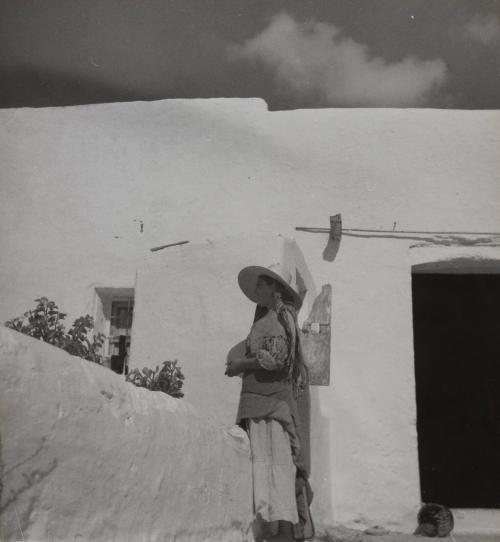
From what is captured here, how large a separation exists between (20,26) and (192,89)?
2.38 meters

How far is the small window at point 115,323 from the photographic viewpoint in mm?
7523

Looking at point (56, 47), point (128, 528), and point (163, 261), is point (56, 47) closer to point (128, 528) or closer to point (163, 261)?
point (163, 261)

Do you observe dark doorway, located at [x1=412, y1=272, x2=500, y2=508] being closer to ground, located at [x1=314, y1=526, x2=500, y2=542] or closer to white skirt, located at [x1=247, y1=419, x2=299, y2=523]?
ground, located at [x1=314, y1=526, x2=500, y2=542]

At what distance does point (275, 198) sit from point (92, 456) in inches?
201

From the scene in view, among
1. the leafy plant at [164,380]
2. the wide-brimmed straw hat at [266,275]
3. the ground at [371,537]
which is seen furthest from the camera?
the ground at [371,537]

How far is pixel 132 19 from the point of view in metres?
6.27

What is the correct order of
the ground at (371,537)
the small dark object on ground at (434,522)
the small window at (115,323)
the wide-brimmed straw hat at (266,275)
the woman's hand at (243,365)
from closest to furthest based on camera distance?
the woman's hand at (243,365)
the wide-brimmed straw hat at (266,275)
the ground at (371,537)
the small dark object on ground at (434,522)
the small window at (115,323)

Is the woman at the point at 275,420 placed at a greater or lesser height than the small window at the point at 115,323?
lesser

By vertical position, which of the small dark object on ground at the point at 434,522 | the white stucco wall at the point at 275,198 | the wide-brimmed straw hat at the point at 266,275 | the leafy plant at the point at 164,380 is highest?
the white stucco wall at the point at 275,198

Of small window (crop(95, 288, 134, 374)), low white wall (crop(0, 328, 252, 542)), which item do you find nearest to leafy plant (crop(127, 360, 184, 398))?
low white wall (crop(0, 328, 252, 542))

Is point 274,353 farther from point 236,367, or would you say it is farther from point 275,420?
point 275,420

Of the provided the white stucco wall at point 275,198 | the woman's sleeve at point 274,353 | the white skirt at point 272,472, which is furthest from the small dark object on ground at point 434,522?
the woman's sleeve at point 274,353

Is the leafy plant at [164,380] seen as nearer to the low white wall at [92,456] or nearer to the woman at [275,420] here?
the woman at [275,420]

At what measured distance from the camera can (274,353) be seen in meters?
4.43
